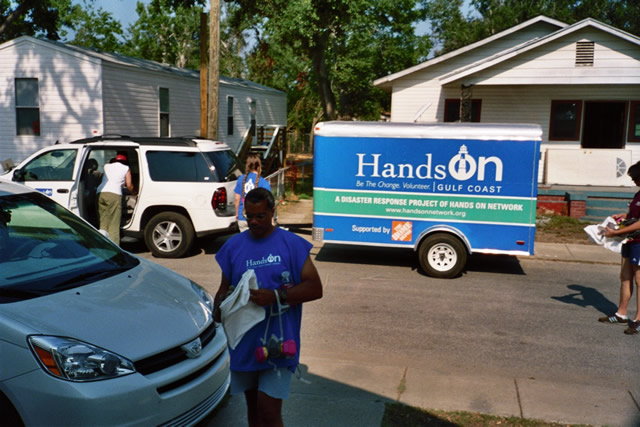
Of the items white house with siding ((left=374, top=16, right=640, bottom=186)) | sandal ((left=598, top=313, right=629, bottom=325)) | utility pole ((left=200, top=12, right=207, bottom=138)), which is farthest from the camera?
white house with siding ((left=374, top=16, right=640, bottom=186))

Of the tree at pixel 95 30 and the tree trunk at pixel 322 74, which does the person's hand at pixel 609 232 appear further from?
the tree at pixel 95 30

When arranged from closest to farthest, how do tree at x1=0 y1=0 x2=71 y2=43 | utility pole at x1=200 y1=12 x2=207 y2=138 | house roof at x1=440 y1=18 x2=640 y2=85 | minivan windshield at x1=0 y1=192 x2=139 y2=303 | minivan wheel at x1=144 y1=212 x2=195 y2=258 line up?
minivan windshield at x1=0 y1=192 x2=139 y2=303
minivan wheel at x1=144 y1=212 x2=195 y2=258
utility pole at x1=200 y1=12 x2=207 y2=138
house roof at x1=440 y1=18 x2=640 y2=85
tree at x1=0 y1=0 x2=71 y2=43

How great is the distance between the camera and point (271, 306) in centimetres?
342

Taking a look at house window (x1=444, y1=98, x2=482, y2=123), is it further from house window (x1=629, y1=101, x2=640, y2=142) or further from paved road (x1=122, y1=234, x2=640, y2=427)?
paved road (x1=122, y1=234, x2=640, y2=427)

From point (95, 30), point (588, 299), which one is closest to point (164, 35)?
point (95, 30)

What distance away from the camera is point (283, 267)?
346cm

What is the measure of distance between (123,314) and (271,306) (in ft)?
3.59

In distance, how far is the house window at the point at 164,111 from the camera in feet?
65.1

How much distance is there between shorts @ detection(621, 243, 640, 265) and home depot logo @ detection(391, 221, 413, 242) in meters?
3.43

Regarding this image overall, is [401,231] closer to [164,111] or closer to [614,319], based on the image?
[614,319]

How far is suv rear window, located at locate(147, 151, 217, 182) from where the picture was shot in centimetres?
1005

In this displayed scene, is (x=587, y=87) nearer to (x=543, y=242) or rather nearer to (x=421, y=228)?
(x=543, y=242)

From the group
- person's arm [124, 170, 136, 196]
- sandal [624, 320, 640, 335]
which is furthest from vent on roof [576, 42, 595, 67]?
person's arm [124, 170, 136, 196]

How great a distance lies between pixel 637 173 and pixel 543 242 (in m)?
6.38
